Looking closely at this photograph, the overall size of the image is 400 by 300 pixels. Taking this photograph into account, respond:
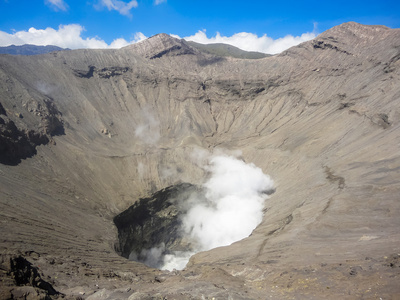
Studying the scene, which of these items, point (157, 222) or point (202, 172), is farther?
point (202, 172)

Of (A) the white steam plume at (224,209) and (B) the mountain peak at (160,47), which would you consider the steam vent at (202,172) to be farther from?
(B) the mountain peak at (160,47)

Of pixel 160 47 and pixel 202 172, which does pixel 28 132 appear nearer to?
pixel 202 172

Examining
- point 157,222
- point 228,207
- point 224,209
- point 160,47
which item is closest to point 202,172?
point 224,209

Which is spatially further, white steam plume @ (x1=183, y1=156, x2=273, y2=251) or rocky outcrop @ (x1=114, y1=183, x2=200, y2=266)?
white steam plume @ (x1=183, y1=156, x2=273, y2=251)

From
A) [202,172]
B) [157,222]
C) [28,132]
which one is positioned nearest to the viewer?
[28,132]

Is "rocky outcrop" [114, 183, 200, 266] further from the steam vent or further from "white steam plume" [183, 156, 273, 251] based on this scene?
"white steam plume" [183, 156, 273, 251]

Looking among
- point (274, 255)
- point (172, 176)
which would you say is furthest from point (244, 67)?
point (274, 255)

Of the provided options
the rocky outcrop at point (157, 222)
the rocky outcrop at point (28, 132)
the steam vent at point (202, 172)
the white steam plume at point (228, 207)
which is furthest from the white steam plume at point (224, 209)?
the rocky outcrop at point (28, 132)

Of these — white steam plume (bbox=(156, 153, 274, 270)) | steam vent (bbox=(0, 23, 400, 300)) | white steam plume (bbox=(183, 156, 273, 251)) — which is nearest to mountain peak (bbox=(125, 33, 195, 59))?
steam vent (bbox=(0, 23, 400, 300))
